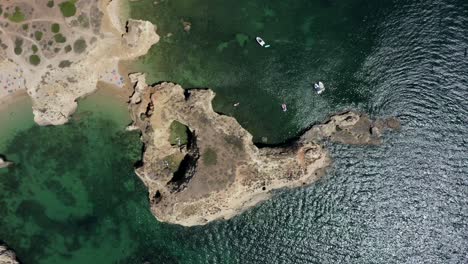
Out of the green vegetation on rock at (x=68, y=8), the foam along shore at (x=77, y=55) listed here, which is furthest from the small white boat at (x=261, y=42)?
the green vegetation on rock at (x=68, y=8)

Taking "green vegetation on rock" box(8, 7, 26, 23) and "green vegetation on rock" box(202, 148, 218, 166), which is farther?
"green vegetation on rock" box(8, 7, 26, 23)

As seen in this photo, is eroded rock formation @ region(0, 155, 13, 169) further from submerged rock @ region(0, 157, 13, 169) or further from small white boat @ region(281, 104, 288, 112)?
small white boat @ region(281, 104, 288, 112)

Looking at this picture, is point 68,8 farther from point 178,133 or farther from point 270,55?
point 270,55

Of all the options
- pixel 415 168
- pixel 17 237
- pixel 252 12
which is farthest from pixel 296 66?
pixel 17 237

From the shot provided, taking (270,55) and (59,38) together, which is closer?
(59,38)

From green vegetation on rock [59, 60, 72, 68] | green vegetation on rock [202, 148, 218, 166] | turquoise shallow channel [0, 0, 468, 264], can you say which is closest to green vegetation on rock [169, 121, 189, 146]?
green vegetation on rock [202, 148, 218, 166]

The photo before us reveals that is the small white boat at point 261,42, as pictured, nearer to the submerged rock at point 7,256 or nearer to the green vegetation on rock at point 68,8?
the green vegetation on rock at point 68,8

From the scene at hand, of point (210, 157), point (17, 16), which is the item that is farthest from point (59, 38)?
point (210, 157)
